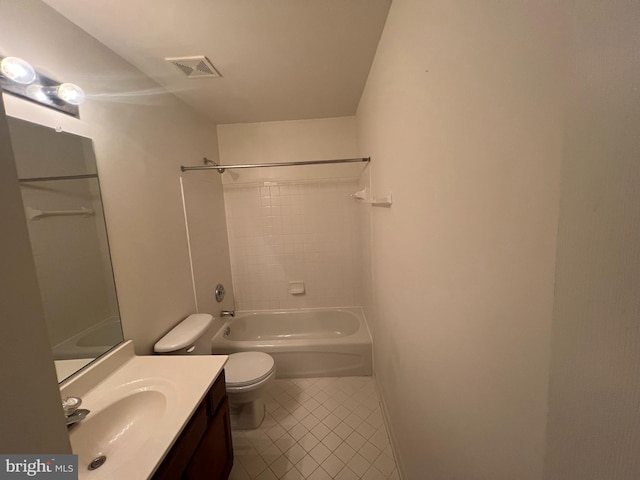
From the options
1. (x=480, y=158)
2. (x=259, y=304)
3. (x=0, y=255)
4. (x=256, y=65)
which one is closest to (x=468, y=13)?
(x=480, y=158)

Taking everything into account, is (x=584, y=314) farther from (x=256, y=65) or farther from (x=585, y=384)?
(x=256, y=65)

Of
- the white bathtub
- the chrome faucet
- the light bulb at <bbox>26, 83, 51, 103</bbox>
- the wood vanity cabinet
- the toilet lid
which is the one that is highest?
the light bulb at <bbox>26, 83, 51, 103</bbox>

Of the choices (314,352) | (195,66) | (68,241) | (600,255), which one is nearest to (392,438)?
(314,352)

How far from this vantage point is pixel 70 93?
3.34 ft

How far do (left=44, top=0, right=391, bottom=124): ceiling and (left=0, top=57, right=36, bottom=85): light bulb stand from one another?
1.27 ft

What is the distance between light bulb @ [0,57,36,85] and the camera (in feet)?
2.73

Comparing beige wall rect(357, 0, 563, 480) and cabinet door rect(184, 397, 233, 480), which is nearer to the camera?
beige wall rect(357, 0, 563, 480)

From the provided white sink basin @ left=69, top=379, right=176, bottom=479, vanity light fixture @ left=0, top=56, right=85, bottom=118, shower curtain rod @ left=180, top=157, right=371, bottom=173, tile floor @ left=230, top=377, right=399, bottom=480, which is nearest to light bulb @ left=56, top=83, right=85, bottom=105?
vanity light fixture @ left=0, top=56, right=85, bottom=118

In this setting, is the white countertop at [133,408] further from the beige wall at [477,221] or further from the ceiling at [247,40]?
the ceiling at [247,40]

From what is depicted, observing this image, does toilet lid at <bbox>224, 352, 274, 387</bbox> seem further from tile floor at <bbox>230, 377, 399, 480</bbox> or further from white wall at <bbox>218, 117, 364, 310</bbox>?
white wall at <bbox>218, 117, 364, 310</bbox>

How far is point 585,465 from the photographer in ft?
1.00

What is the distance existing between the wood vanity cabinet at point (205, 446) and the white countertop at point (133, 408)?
6 centimetres

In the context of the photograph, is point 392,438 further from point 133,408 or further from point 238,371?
point 133,408

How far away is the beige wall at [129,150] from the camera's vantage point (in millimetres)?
980
